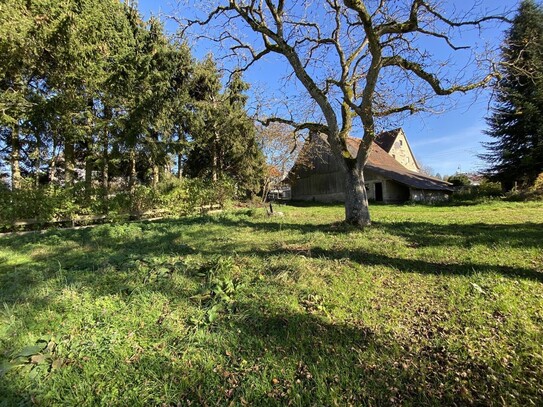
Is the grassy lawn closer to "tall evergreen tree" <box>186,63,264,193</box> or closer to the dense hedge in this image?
the dense hedge

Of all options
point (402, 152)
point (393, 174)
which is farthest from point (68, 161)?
point (402, 152)

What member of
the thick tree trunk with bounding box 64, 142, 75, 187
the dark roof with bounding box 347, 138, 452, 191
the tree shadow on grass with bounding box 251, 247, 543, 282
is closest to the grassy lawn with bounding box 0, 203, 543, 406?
the tree shadow on grass with bounding box 251, 247, 543, 282

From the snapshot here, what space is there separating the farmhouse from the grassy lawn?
730 inches

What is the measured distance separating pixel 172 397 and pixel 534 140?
30.6 m

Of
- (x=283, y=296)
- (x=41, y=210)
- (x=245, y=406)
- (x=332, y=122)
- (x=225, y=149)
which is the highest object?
(x=225, y=149)

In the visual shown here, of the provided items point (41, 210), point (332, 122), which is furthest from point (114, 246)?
point (332, 122)

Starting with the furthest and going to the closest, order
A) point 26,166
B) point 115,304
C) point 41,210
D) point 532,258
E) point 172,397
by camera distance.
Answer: point 26,166 < point 41,210 < point 532,258 < point 115,304 < point 172,397

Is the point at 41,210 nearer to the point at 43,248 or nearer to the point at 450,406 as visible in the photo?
the point at 43,248

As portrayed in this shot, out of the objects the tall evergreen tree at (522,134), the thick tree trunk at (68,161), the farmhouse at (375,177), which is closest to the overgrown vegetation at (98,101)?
the thick tree trunk at (68,161)

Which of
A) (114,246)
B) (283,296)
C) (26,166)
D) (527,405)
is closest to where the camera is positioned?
(527,405)

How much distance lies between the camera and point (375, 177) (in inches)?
1066

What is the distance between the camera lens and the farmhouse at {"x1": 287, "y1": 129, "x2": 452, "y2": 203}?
2603cm

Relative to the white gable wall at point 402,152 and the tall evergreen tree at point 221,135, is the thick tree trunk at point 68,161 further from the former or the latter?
the white gable wall at point 402,152

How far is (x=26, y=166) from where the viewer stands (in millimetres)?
22578
